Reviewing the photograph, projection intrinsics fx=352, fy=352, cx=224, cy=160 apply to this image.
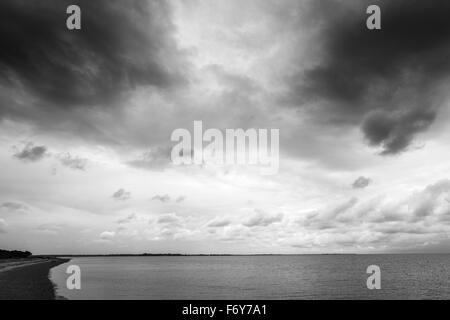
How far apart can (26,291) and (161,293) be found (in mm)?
20213

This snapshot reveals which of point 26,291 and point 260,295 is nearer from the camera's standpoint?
point 26,291

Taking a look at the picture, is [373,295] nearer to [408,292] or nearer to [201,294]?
[408,292]

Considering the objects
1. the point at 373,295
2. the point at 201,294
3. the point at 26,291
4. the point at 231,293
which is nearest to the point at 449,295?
the point at 373,295

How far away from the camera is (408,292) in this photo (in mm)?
64750

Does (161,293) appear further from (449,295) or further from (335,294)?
(449,295)
